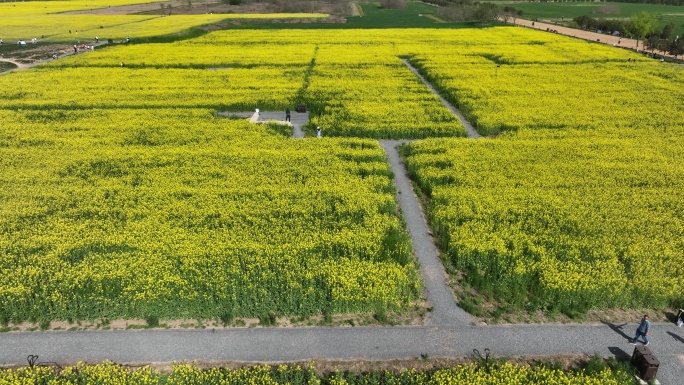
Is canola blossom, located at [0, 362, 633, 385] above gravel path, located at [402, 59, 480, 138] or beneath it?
beneath

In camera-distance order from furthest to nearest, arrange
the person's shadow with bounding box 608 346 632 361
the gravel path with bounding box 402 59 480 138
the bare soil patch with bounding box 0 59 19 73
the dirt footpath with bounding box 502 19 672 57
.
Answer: the dirt footpath with bounding box 502 19 672 57 → the bare soil patch with bounding box 0 59 19 73 → the gravel path with bounding box 402 59 480 138 → the person's shadow with bounding box 608 346 632 361

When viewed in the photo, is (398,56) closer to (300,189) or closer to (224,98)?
(224,98)

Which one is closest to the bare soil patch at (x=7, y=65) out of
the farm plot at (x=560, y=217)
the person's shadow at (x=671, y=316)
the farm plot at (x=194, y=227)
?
the farm plot at (x=194, y=227)

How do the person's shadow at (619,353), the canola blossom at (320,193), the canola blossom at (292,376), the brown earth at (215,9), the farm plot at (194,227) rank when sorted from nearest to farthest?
the canola blossom at (292,376), the person's shadow at (619,353), the farm plot at (194,227), the canola blossom at (320,193), the brown earth at (215,9)

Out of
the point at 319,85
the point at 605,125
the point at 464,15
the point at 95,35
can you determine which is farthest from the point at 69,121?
the point at 464,15

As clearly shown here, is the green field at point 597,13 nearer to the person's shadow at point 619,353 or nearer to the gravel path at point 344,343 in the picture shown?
the gravel path at point 344,343

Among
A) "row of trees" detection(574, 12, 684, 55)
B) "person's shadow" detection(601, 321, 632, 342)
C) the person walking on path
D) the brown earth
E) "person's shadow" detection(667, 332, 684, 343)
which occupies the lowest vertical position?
"person's shadow" detection(667, 332, 684, 343)

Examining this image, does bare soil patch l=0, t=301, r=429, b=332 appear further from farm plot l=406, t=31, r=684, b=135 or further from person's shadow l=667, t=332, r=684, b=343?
farm plot l=406, t=31, r=684, b=135

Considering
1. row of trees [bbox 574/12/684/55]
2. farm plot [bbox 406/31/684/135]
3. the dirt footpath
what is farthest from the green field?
farm plot [bbox 406/31/684/135]

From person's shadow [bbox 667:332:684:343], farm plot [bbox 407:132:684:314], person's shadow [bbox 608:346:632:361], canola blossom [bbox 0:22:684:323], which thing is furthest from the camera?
farm plot [bbox 407:132:684:314]

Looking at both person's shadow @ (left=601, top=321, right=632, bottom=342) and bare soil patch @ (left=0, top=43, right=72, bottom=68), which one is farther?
bare soil patch @ (left=0, top=43, right=72, bottom=68)

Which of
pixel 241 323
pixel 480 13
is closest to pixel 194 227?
pixel 241 323
